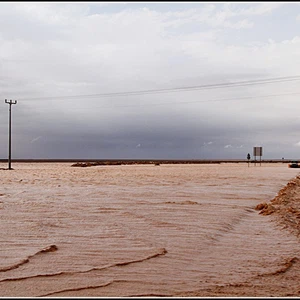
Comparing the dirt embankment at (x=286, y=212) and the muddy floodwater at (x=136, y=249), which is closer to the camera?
the muddy floodwater at (x=136, y=249)

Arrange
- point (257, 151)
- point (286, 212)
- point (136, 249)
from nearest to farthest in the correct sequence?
point (136, 249), point (286, 212), point (257, 151)

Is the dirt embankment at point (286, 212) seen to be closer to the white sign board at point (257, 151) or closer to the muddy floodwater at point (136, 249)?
the muddy floodwater at point (136, 249)

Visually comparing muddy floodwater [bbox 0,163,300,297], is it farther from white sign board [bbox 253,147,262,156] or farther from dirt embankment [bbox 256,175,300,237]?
white sign board [bbox 253,147,262,156]

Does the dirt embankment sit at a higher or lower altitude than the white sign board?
lower

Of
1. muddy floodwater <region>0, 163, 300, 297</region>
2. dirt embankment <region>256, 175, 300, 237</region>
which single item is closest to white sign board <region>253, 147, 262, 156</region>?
dirt embankment <region>256, 175, 300, 237</region>

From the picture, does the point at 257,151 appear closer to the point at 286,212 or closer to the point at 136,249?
the point at 286,212

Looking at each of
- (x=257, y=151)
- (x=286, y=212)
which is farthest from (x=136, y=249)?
(x=257, y=151)

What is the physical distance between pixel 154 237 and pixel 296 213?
507 centimetres

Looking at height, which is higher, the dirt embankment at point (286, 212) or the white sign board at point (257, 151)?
the white sign board at point (257, 151)

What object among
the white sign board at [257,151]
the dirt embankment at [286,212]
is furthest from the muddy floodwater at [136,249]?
the white sign board at [257,151]

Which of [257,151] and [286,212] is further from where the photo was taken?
[257,151]

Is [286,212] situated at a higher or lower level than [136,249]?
higher

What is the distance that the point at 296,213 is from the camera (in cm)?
1136

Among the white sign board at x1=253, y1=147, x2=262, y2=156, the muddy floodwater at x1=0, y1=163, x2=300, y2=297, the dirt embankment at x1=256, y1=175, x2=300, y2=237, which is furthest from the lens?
the white sign board at x1=253, y1=147, x2=262, y2=156
